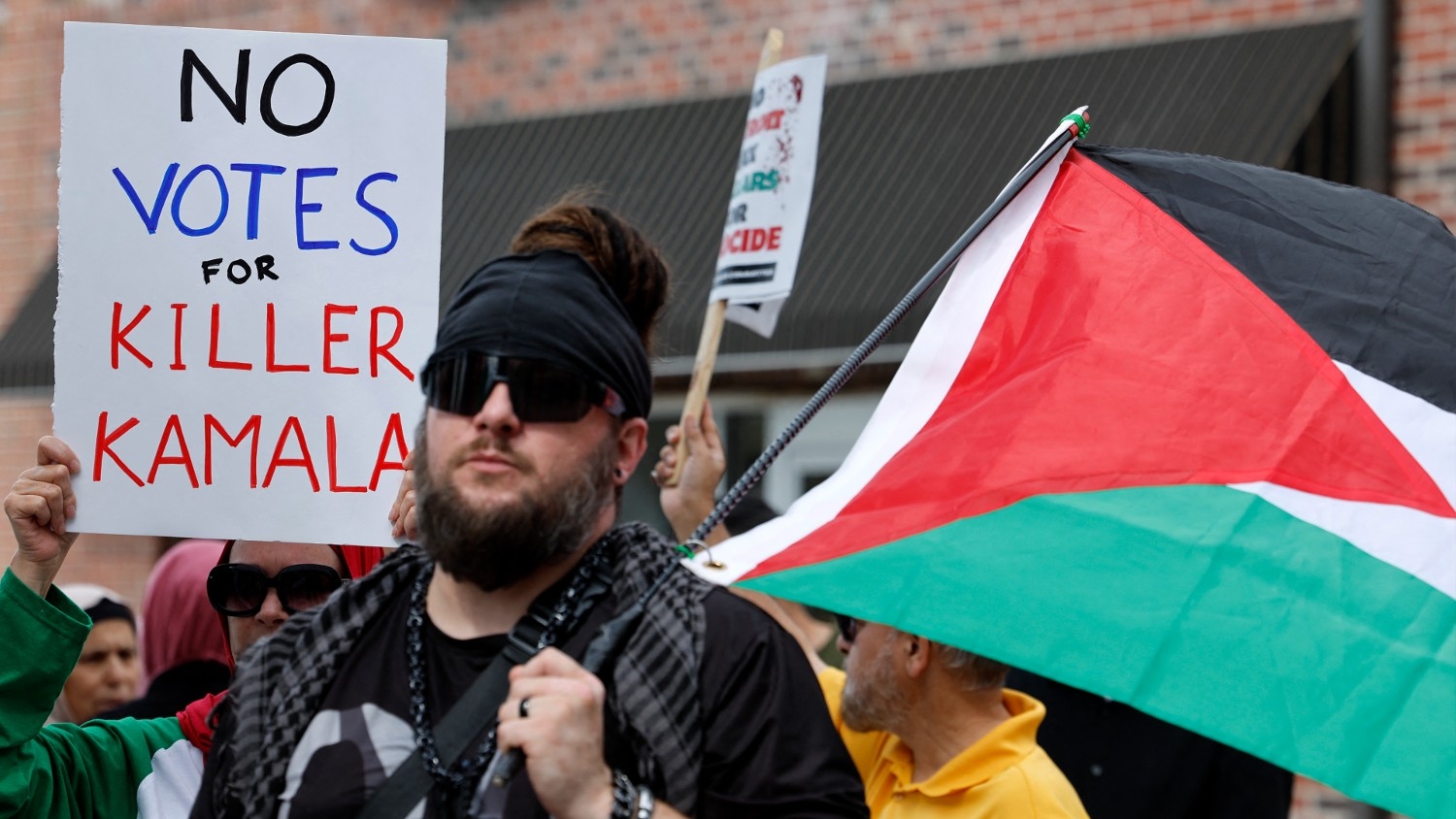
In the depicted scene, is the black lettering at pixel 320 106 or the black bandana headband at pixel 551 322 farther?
the black lettering at pixel 320 106

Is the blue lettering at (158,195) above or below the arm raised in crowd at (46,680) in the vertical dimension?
above

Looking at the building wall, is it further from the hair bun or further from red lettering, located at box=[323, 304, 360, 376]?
the hair bun

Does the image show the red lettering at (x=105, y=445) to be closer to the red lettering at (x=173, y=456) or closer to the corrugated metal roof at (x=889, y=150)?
the red lettering at (x=173, y=456)

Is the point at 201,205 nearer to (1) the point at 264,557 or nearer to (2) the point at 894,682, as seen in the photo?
(1) the point at 264,557

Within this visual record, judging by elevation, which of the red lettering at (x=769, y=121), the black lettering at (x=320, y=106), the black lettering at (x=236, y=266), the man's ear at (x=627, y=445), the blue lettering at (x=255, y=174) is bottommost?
the man's ear at (x=627, y=445)

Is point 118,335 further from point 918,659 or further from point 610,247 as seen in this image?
point 918,659

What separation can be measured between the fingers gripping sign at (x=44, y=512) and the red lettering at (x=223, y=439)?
0.20 meters

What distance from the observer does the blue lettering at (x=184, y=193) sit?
3221mm

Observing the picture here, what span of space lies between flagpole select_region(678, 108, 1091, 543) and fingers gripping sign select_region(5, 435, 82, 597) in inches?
40.0

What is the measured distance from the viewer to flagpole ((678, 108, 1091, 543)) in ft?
9.07

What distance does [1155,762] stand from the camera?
15.4 ft

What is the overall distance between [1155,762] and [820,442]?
519cm

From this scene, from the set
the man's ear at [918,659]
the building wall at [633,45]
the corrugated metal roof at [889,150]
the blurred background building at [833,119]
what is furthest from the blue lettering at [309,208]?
the building wall at [633,45]

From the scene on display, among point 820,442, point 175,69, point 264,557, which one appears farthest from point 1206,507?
point 820,442
